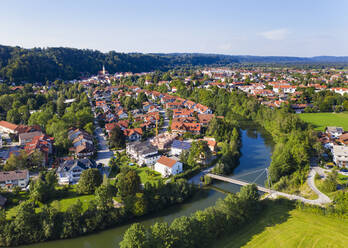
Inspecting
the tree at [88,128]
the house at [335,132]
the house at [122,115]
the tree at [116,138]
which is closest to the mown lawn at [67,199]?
the tree at [116,138]

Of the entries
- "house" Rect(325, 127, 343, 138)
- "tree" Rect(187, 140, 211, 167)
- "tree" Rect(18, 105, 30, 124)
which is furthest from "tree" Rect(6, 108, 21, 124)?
"house" Rect(325, 127, 343, 138)

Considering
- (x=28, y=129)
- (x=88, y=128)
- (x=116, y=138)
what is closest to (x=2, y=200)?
(x=116, y=138)

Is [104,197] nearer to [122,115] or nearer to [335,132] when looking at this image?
[122,115]

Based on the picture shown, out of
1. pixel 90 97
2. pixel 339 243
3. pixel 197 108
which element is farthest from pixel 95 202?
pixel 90 97

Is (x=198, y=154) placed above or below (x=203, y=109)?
below

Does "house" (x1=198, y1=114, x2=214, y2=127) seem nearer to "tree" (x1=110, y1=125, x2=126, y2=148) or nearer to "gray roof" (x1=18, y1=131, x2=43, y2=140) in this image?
"tree" (x1=110, y1=125, x2=126, y2=148)

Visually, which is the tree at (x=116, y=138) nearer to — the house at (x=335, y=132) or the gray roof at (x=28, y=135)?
the gray roof at (x=28, y=135)

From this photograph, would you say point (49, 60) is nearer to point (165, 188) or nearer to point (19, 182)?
point (19, 182)

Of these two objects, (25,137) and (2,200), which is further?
(25,137)
